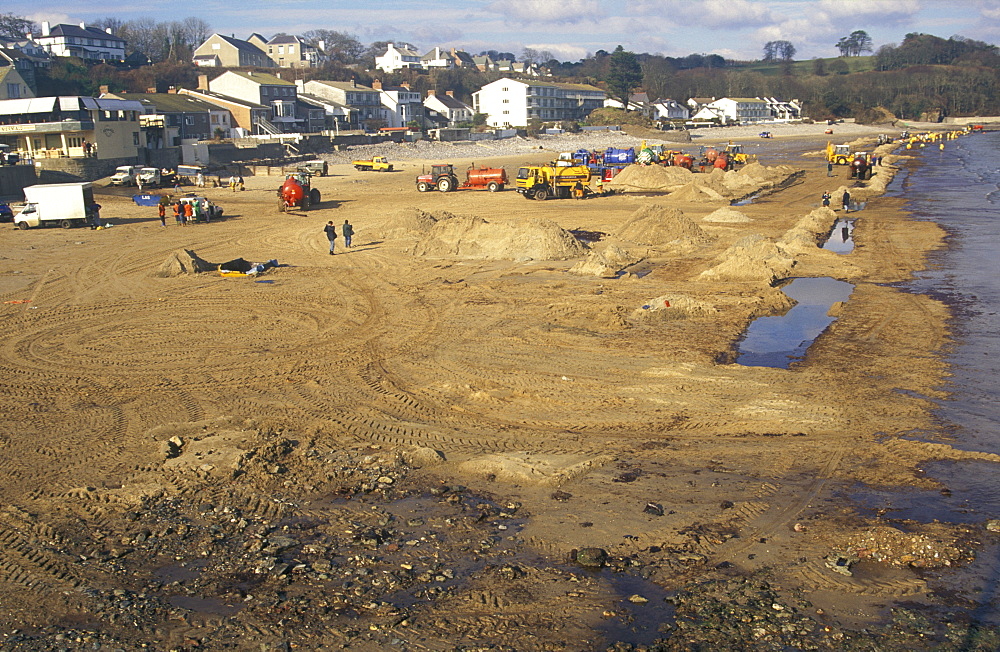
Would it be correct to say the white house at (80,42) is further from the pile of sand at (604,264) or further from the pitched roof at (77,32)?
the pile of sand at (604,264)

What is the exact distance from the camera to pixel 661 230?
2784cm

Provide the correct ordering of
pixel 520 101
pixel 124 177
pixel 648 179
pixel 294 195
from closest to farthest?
pixel 294 195
pixel 124 177
pixel 648 179
pixel 520 101

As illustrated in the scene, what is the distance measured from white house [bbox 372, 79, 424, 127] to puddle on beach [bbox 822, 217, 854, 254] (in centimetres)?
7726

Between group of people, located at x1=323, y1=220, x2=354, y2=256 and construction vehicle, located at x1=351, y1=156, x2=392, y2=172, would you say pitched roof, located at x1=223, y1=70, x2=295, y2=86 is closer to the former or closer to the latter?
construction vehicle, located at x1=351, y1=156, x2=392, y2=172

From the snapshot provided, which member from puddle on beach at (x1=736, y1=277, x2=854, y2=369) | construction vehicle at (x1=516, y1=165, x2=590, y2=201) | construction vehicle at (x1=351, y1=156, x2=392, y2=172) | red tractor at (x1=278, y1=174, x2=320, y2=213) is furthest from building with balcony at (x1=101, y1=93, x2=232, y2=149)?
puddle on beach at (x1=736, y1=277, x2=854, y2=369)

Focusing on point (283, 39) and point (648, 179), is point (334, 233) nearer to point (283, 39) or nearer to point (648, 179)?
point (648, 179)

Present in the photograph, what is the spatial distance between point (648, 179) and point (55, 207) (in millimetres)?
31844

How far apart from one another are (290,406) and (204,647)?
624cm

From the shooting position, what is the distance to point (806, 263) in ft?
79.3

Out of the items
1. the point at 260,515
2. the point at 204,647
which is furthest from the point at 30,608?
the point at 260,515

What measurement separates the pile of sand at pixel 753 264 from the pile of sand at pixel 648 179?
2418cm

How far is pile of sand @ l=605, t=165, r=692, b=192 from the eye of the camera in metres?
48.5

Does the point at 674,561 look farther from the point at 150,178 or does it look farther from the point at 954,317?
the point at 150,178

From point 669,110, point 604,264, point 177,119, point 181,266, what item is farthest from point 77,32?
point 604,264
